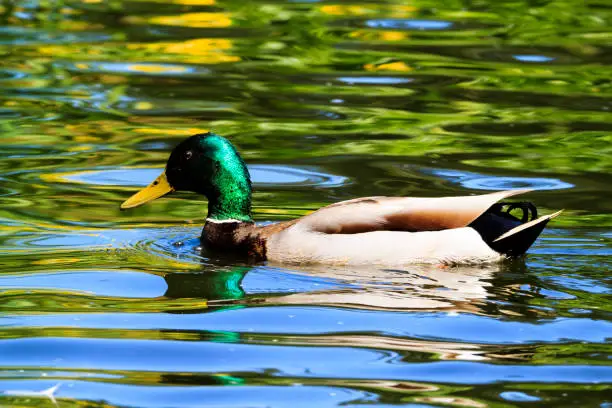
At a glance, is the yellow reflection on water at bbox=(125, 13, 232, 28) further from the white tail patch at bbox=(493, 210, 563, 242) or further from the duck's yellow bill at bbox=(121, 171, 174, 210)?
the white tail patch at bbox=(493, 210, 563, 242)

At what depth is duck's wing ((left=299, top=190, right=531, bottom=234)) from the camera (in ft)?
26.5

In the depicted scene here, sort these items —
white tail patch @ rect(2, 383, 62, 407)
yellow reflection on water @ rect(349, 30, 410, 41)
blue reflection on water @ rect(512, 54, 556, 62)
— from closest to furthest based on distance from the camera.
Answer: white tail patch @ rect(2, 383, 62, 407) < blue reflection on water @ rect(512, 54, 556, 62) < yellow reflection on water @ rect(349, 30, 410, 41)

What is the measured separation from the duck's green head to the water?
1.00 ft

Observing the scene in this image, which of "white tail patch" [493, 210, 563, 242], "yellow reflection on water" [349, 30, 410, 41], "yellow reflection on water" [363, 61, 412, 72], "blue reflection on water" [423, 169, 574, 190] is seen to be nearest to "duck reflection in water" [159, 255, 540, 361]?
"white tail patch" [493, 210, 563, 242]

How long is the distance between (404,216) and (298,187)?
2.37 meters

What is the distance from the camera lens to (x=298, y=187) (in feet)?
34.1

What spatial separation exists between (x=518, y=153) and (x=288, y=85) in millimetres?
3226

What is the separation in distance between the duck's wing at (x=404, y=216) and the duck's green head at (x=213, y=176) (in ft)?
2.71

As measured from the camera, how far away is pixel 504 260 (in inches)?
321

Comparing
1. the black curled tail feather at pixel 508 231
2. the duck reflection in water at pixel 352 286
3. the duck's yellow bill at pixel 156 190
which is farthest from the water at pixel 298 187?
the duck's yellow bill at pixel 156 190

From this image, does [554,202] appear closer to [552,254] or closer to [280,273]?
[552,254]

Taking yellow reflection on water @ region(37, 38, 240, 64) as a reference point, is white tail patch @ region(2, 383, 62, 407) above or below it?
below

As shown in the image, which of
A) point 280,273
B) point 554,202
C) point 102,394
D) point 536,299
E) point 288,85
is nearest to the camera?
point 102,394

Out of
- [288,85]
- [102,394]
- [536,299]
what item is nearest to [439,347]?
[536,299]
